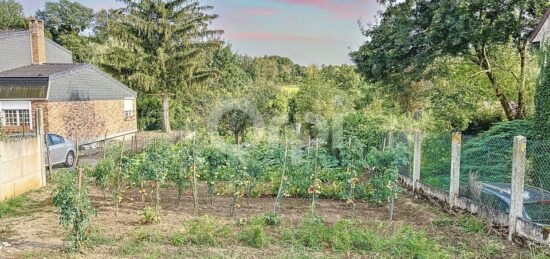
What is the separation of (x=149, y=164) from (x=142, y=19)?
22174 millimetres

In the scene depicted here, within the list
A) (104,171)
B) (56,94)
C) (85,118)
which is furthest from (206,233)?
(85,118)

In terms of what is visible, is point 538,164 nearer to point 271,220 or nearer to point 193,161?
point 271,220

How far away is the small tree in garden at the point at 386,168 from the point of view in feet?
27.9

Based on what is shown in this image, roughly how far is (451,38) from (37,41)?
23.7 metres

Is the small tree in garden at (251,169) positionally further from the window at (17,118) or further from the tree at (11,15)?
the tree at (11,15)

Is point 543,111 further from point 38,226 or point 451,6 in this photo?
point 38,226

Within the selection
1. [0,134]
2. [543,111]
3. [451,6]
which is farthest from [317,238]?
[451,6]

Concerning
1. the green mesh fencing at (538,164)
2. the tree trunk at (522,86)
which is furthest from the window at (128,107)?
the green mesh fencing at (538,164)

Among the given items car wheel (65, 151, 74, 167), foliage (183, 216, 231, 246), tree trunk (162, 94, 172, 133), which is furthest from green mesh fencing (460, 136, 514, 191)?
tree trunk (162, 94, 172, 133)

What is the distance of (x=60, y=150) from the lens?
1443 cm

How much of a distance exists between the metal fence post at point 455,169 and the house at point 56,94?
662 inches

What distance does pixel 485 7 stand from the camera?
528 inches

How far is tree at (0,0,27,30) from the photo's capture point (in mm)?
50356

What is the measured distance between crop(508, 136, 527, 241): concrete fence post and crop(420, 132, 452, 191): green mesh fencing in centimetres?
270
